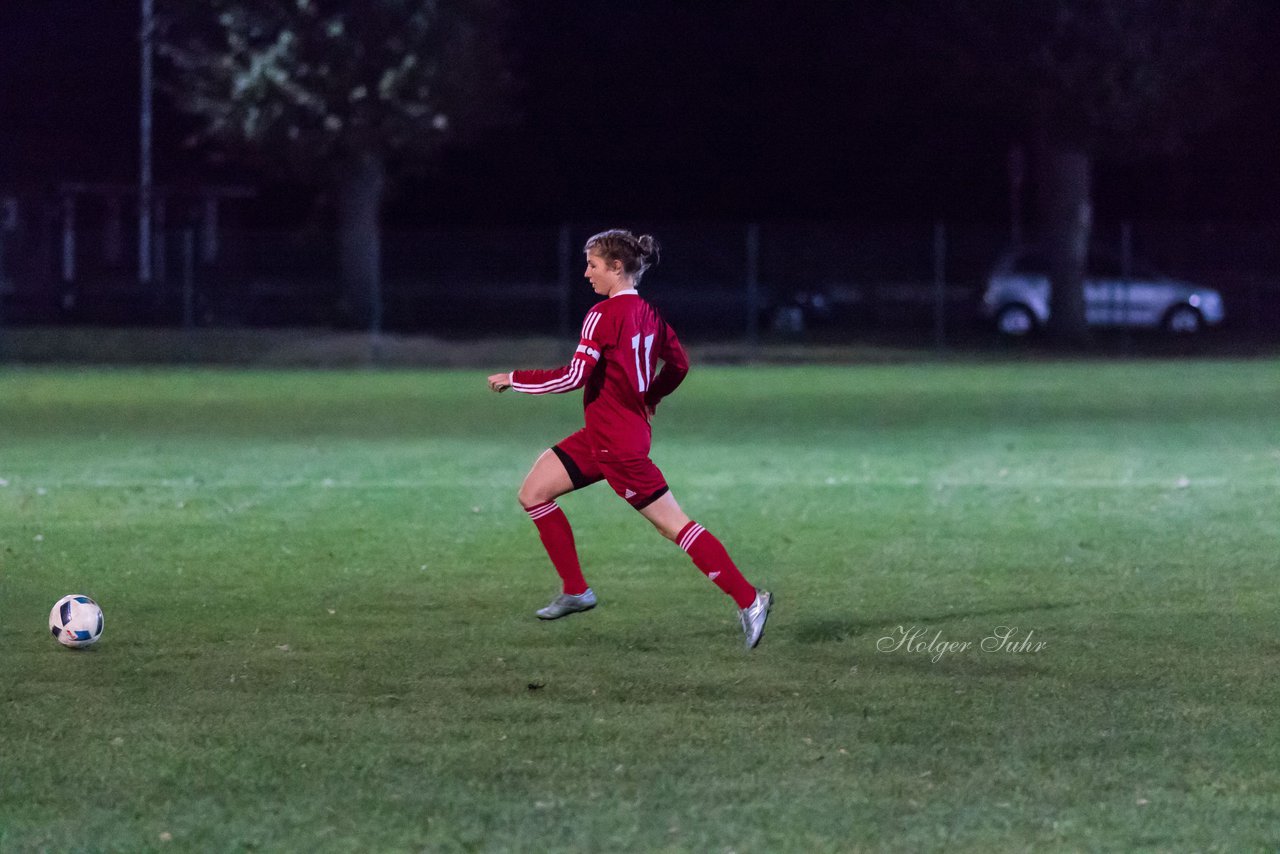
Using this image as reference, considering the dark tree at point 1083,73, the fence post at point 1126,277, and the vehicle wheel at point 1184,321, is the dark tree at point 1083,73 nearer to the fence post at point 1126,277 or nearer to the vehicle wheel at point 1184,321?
the fence post at point 1126,277

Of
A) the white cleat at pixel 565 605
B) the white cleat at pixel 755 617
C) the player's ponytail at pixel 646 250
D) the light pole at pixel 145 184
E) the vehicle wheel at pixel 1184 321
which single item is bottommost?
the white cleat at pixel 565 605

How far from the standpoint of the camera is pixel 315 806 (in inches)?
199

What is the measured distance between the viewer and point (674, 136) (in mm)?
49312

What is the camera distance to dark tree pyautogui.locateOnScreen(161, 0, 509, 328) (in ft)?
102

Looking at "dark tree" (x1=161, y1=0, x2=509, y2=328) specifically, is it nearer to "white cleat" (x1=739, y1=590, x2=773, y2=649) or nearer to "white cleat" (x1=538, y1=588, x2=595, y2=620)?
"white cleat" (x1=538, y1=588, x2=595, y2=620)

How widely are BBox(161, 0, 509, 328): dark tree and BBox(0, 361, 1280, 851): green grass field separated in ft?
57.3

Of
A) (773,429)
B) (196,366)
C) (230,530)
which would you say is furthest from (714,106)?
(230,530)

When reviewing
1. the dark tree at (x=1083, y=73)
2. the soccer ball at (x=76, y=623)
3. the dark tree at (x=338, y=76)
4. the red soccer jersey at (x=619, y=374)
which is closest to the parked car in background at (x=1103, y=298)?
the dark tree at (x=1083, y=73)

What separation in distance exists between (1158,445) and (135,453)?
8.78 metres

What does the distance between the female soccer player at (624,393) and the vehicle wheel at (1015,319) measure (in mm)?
27249

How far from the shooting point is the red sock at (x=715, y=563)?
7.26 m

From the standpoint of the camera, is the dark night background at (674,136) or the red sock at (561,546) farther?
the dark night background at (674,136)

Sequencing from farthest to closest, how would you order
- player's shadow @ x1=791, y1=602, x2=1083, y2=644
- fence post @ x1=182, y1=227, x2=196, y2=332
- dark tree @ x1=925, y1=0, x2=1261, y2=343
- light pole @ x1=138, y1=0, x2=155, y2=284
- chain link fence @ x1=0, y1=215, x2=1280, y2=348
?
light pole @ x1=138, y1=0, x2=155, y2=284
chain link fence @ x1=0, y1=215, x2=1280, y2=348
dark tree @ x1=925, y1=0, x2=1261, y2=343
fence post @ x1=182, y1=227, x2=196, y2=332
player's shadow @ x1=791, y1=602, x2=1083, y2=644

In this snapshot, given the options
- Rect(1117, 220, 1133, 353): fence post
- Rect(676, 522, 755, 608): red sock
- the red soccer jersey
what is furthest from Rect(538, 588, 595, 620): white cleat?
Rect(1117, 220, 1133, 353): fence post
